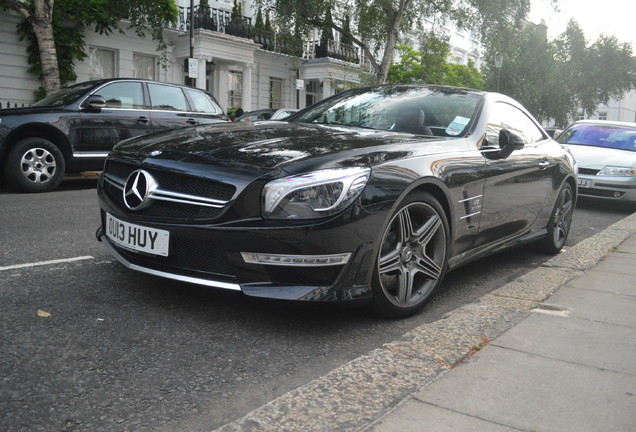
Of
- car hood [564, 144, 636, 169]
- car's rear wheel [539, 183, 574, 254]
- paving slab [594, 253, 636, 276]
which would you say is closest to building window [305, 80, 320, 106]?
car hood [564, 144, 636, 169]

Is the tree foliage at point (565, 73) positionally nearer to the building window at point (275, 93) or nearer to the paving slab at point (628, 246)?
the building window at point (275, 93)

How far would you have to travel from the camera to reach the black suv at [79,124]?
8.73 meters

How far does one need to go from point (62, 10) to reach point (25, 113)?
11.7 meters

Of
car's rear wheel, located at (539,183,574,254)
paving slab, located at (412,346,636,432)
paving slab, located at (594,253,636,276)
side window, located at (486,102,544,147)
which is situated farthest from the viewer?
car's rear wheel, located at (539,183,574,254)

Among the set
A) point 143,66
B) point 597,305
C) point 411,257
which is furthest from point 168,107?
point 143,66

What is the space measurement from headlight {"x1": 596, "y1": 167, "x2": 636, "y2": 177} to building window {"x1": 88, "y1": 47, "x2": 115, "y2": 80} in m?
17.2

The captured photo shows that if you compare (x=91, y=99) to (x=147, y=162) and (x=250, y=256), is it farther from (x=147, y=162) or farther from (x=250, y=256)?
(x=250, y=256)

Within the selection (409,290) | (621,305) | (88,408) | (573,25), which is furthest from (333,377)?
(573,25)

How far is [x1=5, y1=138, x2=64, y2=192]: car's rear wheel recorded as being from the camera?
871 centimetres

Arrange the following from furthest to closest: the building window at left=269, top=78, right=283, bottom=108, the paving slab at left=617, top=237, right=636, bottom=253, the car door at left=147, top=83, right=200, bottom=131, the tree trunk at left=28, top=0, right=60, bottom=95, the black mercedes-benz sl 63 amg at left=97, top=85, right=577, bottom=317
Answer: the building window at left=269, top=78, right=283, bottom=108 → the tree trunk at left=28, top=0, right=60, bottom=95 → the car door at left=147, top=83, right=200, bottom=131 → the paving slab at left=617, top=237, right=636, bottom=253 → the black mercedes-benz sl 63 amg at left=97, top=85, right=577, bottom=317

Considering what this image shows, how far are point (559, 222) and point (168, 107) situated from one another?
6.92 metres

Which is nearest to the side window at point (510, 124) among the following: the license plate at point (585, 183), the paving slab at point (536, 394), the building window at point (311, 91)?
the paving slab at point (536, 394)

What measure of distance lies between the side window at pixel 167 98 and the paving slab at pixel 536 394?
8558mm

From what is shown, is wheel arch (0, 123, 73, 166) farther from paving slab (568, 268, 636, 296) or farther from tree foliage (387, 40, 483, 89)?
tree foliage (387, 40, 483, 89)
